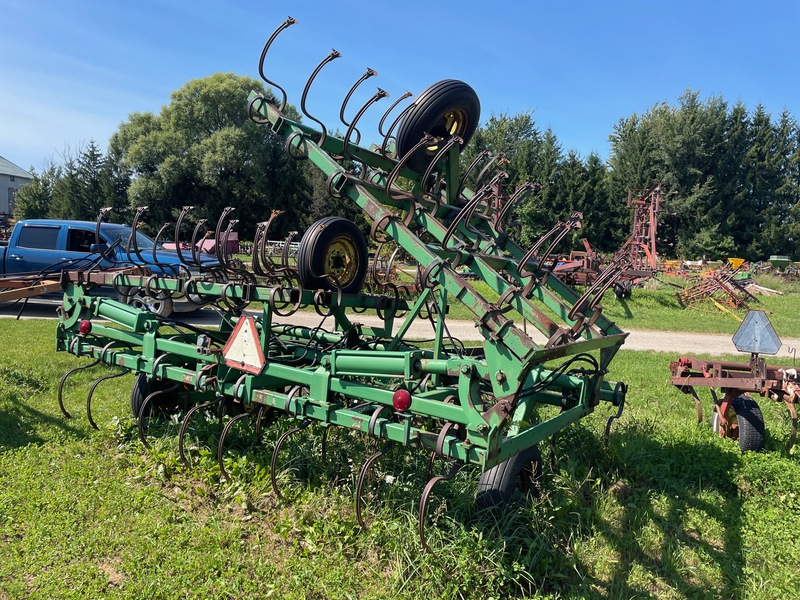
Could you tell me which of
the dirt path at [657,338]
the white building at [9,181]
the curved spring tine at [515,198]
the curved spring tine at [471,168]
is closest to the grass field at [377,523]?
the curved spring tine at [515,198]

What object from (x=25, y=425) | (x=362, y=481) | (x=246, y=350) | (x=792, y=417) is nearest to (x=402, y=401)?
(x=362, y=481)

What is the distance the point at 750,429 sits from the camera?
5.35 metres

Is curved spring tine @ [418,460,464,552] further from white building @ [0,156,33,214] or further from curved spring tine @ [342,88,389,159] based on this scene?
white building @ [0,156,33,214]

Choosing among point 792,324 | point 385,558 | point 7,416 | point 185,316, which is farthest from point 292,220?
point 385,558

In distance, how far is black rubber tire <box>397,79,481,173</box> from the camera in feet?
14.9

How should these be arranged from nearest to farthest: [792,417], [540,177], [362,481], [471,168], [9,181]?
[362,481], [471,168], [792,417], [540,177], [9,181]

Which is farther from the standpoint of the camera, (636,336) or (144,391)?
(636,336)

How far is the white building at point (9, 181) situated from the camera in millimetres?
59812

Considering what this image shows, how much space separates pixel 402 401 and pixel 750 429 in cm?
367

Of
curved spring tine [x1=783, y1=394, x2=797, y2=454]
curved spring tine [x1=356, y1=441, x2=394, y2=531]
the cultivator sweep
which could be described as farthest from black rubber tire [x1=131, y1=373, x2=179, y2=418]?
curved spring tine [x1=783, y1=394, x2=797, y2=454]

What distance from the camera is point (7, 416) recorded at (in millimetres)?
5754

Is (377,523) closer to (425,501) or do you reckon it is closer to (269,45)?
(425,501)

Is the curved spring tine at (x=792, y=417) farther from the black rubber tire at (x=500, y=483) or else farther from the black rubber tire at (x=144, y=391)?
the black rubber tire at (x=144, y=391)

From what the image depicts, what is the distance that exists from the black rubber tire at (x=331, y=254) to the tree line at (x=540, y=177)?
1223 inches
